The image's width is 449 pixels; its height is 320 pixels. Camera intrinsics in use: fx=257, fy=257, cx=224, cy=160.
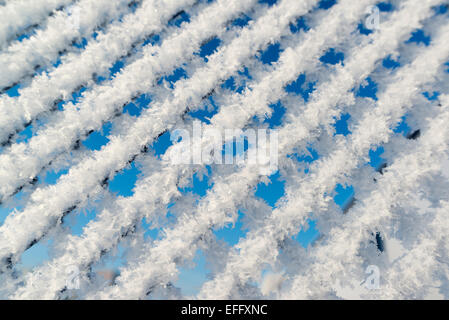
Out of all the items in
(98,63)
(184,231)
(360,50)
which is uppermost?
(98,63)

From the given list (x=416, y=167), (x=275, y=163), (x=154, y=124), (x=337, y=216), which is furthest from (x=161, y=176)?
(x=416, y=167)

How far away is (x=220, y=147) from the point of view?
1.49 ft

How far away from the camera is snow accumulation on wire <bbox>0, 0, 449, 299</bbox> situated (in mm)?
415

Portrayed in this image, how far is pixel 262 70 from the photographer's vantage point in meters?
0.50

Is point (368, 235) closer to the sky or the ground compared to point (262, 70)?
closer to the ground

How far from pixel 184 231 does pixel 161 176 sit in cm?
10

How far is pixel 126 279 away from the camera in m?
0.40

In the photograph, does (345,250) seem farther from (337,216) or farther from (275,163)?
(275,163)

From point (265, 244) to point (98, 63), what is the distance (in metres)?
0.44

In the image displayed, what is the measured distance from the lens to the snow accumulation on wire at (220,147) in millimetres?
415
